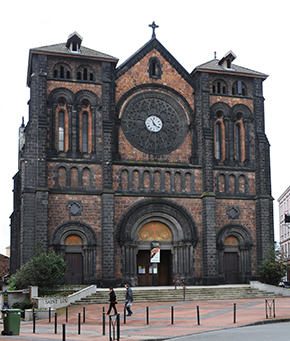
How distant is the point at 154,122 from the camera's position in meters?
45.4

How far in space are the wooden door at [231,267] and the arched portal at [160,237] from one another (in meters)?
3.29

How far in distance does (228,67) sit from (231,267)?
55.8ft

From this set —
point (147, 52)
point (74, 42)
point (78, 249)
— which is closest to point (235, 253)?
point (78, 249)

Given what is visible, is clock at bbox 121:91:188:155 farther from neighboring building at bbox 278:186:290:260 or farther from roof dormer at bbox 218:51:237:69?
neighboring building at bbox 278:186:290:260

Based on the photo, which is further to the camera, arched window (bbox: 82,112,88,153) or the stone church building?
arched window (bbox: 82,112,88,153)

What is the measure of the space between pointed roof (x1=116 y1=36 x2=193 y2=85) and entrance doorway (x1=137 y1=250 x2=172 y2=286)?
14465 millimetres

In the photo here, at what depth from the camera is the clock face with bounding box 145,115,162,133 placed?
45.2 metres

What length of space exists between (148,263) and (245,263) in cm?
788

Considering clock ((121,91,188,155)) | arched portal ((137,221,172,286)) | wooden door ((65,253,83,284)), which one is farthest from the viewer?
clock ((121,91,188,155))

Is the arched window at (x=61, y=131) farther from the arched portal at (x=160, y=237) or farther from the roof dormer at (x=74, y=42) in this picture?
the arched portal at (x=160, y=237)

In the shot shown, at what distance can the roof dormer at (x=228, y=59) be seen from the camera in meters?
47.9

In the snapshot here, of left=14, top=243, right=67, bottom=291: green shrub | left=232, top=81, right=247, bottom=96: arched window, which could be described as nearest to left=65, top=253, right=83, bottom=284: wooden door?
left=14, top=243, right=67, bottom=291: green shrub

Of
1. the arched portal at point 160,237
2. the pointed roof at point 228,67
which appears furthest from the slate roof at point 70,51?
the arched portal at point 160,237

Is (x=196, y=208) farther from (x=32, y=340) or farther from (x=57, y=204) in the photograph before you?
(x=32, y=340)
